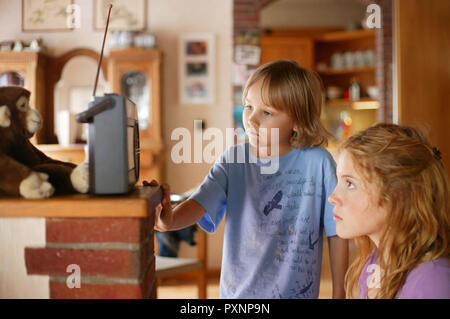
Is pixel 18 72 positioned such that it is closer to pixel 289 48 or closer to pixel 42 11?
pixel 42 11

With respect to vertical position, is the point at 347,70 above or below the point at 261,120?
above

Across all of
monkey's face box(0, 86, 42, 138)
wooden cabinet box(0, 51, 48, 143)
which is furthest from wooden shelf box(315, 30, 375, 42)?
monkey's face box(0, 86, 42, 138)

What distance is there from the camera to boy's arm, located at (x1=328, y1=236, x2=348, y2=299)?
114 cm

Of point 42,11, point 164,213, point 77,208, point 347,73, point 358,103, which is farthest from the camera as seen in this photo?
point 347,73

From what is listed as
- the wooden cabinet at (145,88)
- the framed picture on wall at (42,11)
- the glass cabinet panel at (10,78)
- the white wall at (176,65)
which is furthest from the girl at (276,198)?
the white wall at (176,65)

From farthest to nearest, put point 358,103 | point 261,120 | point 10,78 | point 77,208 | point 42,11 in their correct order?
point 358,103 < point 10,78 < point 42,11 < point 261,120 < point 77,208

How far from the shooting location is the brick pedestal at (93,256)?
2.28ft

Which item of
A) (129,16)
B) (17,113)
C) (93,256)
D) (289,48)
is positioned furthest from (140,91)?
(289,48)

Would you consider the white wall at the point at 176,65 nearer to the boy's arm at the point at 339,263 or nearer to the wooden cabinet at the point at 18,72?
the wooden cabinet at the point at 18,72

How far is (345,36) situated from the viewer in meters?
5.59

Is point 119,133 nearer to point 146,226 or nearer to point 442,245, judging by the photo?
point 146,226

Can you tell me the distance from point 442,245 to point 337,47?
17.6ft

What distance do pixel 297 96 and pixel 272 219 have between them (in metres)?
0.31
